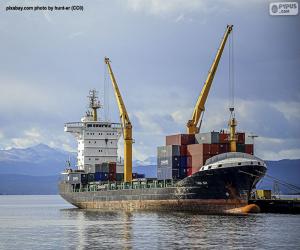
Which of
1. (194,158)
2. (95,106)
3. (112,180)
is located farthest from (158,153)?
(95,106)

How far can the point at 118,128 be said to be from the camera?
3782 inches

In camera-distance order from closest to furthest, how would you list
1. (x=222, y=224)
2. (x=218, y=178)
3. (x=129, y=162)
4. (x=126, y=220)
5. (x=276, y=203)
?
(x=222, y=224)
(x=126, y=220)
(x=218, y=178)
(x=276, y=203)
(x=129, y=162)

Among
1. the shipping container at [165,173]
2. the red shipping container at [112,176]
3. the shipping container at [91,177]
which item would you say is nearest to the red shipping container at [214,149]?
the shipping container at [165,173]

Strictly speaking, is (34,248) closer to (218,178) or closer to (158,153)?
(218,178)

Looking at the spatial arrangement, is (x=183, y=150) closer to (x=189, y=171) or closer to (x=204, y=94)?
(x=189, y=171)

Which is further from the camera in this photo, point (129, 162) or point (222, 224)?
point (129, 162)

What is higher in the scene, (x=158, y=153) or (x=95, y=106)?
(x=95, y=106)

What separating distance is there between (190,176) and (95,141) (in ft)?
105

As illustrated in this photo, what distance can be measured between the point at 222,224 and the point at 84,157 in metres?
44.7

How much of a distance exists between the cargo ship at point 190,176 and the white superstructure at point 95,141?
4480 millimetres

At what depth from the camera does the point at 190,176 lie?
65.1 m

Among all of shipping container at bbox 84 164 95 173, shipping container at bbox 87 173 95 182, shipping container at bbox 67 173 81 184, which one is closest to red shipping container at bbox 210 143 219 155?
shipping container at bbox 87 173 95 182

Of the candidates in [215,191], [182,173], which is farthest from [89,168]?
[215,191]

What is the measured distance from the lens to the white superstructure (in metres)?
93.6
